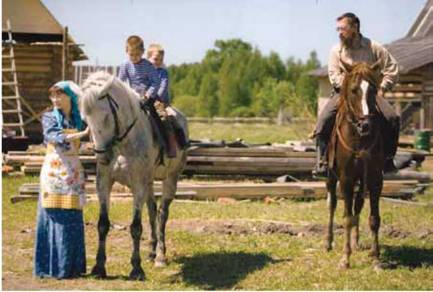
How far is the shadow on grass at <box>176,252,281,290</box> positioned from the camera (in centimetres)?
788

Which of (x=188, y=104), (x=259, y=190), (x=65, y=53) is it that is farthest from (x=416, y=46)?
(x=188, y=104)

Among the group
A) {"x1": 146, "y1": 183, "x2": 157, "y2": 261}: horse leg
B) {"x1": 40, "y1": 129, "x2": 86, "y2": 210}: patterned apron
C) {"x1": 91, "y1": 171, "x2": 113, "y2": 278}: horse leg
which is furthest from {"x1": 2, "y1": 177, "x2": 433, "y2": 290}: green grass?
{"x1": 40, "y1": 129, "x2": 86, "y2": 210}: patterned apron

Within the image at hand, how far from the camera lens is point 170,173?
9.43 m

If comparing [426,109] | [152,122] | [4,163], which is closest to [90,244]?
[152,122]

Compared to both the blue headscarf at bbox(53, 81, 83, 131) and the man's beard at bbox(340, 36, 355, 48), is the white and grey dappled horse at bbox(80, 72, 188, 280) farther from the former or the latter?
the man's beard at bbox(340, 36, 355, 48)

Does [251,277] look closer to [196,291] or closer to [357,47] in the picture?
[196,291]

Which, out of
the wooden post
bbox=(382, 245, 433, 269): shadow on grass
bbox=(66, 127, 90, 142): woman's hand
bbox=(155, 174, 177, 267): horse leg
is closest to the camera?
bbox=(66, 127, 90, 142): woman's hand

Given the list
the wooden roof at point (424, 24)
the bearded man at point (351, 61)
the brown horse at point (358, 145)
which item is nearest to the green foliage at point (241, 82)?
the wooden roof at point (424, 24)

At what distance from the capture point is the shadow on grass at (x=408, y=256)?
868cm

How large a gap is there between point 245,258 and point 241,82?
60.9 metres

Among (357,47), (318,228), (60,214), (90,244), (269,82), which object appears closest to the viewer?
(60,214)

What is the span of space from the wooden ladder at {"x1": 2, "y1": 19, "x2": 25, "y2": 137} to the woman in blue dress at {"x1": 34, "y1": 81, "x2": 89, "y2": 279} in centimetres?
1479

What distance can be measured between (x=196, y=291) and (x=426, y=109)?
22904 mm

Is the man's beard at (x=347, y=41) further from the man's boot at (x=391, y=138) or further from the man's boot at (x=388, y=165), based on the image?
the man's boot at (x=388, y=165)
